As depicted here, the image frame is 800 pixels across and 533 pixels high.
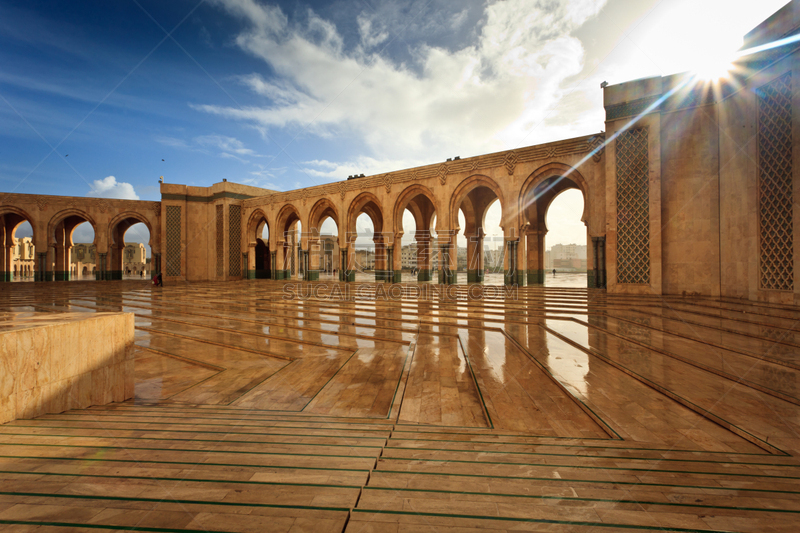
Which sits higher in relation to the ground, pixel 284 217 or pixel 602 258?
pixel 284 217

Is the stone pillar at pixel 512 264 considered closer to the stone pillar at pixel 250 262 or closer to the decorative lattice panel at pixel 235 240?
the stone pillar at pixel 250 262

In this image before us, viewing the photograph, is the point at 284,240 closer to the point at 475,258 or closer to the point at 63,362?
the point at 475,258

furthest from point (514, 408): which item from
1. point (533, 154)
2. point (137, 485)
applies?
point (533, 154)

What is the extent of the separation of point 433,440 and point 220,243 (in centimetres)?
2153

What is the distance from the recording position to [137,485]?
3.92ft

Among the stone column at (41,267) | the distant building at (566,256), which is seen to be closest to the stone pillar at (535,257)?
the stone column at (41,267)

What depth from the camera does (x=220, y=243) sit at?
2030cm

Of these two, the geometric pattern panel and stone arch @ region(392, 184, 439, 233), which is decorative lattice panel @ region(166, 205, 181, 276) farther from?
stone arch @ region(392, 184, 439, 233)

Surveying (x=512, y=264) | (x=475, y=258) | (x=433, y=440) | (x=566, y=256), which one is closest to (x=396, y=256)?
(x=475, y=258)

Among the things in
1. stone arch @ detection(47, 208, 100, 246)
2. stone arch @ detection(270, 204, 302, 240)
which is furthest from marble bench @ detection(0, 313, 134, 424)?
stone arch @ detection(47, 208, 100, 246)

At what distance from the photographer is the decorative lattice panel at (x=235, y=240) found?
20.3 meters

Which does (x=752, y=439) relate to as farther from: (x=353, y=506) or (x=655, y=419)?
(x=353, y=506)

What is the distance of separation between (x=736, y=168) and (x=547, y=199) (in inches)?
254

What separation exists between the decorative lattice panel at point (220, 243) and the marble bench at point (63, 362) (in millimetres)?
18518
